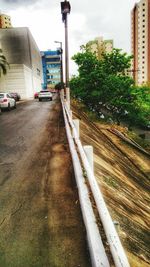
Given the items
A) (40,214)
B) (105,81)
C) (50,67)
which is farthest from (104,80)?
(50,67)

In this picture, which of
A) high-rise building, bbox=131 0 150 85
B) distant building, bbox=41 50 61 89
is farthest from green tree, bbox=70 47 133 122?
distant building, bbox=41 50 61 89

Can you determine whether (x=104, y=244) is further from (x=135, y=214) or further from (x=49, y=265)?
(x=135, y=214)

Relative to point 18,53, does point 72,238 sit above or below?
below

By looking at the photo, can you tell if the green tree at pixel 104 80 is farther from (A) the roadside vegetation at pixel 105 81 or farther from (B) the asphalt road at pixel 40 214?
(B) the asphalt road at pixel 40 214

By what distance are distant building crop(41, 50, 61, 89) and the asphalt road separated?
15545cm

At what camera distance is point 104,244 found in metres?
2.94

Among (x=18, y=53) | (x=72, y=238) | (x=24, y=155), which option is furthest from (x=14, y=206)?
(x=18, y=53)

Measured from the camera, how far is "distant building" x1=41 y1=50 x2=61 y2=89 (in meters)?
159

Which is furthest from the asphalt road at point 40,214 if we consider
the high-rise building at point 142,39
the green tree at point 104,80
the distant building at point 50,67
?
Result: the distant building at point 50,67

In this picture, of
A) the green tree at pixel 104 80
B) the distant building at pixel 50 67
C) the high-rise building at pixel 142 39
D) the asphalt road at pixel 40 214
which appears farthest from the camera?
the distant building at pixel 50 67

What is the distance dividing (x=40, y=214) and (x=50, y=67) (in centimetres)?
16276

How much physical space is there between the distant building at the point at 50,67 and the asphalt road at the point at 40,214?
6120 inches

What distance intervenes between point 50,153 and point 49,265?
5154 millimetres

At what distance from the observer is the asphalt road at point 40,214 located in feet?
9.63
